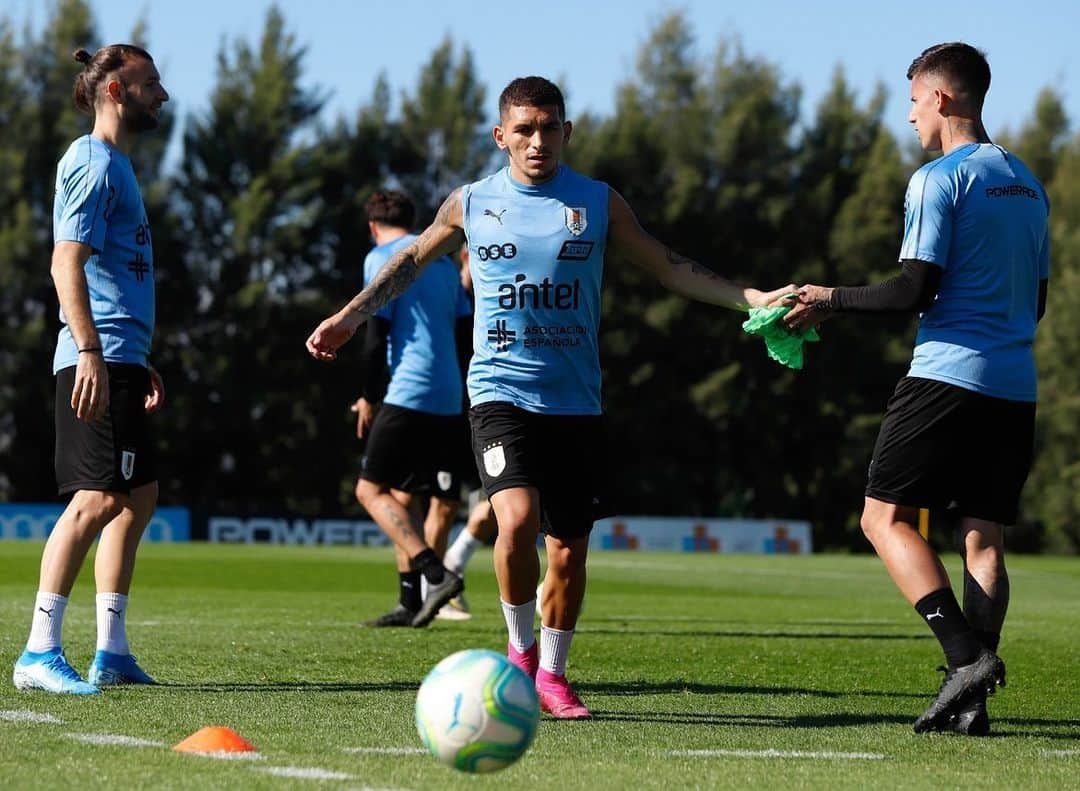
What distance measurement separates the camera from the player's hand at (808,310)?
623cm

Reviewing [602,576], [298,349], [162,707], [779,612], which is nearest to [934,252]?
[162,707]

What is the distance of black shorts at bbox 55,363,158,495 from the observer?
6574 mm

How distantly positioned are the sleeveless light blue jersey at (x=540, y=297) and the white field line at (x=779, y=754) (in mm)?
1641

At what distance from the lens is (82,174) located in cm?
664

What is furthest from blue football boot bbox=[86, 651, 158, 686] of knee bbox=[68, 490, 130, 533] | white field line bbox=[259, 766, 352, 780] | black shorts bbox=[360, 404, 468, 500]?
black shorts bbox=[360, 404, 468, 500]

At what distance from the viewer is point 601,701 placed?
659 cm

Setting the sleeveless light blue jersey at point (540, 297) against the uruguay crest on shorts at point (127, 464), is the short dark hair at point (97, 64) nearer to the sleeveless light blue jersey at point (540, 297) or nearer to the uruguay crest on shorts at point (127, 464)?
the uruguay crest on shorts at point (127, 464)

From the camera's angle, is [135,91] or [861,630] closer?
[135,91]

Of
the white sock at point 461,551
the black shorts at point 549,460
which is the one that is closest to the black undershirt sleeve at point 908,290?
the black shorts at point 549,460

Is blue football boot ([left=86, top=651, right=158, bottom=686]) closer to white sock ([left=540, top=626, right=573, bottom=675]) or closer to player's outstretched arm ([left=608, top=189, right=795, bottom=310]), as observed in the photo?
white sock ([left=540, top=626, right=573, bottom=675])

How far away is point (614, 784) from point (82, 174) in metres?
3.47

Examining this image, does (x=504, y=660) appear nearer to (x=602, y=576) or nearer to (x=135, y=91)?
(x=135, y=91)

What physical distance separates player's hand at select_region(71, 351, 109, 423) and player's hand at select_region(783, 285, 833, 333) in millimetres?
2559

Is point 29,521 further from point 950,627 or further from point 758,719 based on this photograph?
point 950,627
